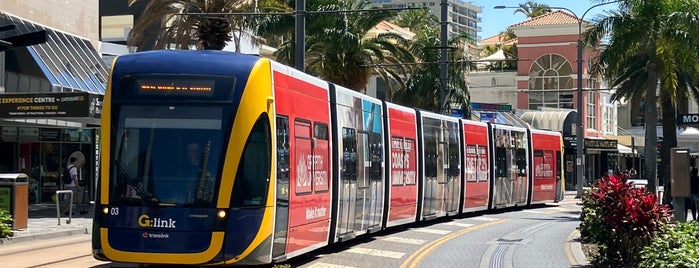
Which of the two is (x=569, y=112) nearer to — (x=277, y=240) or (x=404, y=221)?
(x=404, y=221)

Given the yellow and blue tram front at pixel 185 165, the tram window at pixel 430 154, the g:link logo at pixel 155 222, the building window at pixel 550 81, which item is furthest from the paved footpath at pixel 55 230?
the building window at pixel 550 81

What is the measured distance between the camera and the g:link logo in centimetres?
1189

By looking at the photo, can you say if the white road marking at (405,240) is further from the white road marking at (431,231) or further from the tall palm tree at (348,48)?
the tall palm tree at (348,48)

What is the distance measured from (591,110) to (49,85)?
49.0 metres

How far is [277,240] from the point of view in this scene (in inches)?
513

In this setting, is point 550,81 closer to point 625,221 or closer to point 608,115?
point 608,115

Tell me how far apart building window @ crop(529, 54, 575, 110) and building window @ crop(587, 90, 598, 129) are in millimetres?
1307

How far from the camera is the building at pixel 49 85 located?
2833cm

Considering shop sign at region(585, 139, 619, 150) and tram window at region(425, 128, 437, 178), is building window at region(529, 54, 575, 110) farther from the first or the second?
tram window at region(425, 128, 437, 178)

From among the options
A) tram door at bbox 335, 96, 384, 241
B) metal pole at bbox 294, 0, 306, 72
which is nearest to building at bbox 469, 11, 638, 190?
metal pole at bbox 294, 0, 306, 72

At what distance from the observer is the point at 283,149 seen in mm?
13258

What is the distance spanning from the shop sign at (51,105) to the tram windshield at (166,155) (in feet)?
41.7

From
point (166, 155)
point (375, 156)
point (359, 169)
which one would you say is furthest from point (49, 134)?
point (166, 155)

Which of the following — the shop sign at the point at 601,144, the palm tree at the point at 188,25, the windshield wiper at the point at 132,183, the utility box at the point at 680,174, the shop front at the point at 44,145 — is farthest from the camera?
the shop sign at the point at 601,144
